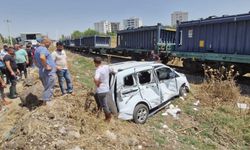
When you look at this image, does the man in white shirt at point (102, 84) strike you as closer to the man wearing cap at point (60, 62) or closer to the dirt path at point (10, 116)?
the man wearing cap at point (60, 62)

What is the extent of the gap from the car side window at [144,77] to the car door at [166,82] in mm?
363

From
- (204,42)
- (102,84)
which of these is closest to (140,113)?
(102,84)

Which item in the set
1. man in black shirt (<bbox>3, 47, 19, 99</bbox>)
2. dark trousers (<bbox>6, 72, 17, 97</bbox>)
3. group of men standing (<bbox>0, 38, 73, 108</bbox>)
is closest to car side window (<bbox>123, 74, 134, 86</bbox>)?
group of men standing (<bbox>0, 38, 73, 108</bbox>)

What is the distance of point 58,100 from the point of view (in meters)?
5.10

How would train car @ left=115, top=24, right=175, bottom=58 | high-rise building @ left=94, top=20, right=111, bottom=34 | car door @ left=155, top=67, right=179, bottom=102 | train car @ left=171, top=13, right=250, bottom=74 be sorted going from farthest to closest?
high-rise building @ left=94, top=20, right=111, bottom=34
train car @ left=115, top=24, right=175, bottom=58
train car @ left=171, top=13, right=250, bottom=74
car door @ left=155, top=67, right=179, bottom=102

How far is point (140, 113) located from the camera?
5.11 metres

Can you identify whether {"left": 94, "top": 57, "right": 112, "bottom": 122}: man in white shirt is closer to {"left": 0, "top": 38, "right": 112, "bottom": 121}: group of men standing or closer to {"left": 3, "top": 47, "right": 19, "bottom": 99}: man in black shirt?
{"left": 0, "top": 38, "right": 112, "bottom": 121}: group of men standing

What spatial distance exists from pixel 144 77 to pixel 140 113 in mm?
932

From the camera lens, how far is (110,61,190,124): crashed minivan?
4.79 m

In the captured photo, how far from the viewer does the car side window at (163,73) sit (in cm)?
597

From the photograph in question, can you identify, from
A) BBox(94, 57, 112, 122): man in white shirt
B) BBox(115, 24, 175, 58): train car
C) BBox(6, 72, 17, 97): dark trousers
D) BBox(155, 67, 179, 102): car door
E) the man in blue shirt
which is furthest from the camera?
BBox(115, 24, 175, 58): train car

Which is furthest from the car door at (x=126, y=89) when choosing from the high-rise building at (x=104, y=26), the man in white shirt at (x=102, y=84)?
the high-rise building at (x=104, y=26)

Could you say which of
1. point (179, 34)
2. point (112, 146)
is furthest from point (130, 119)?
point (179, 34)

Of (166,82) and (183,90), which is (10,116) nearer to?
(166,82)
